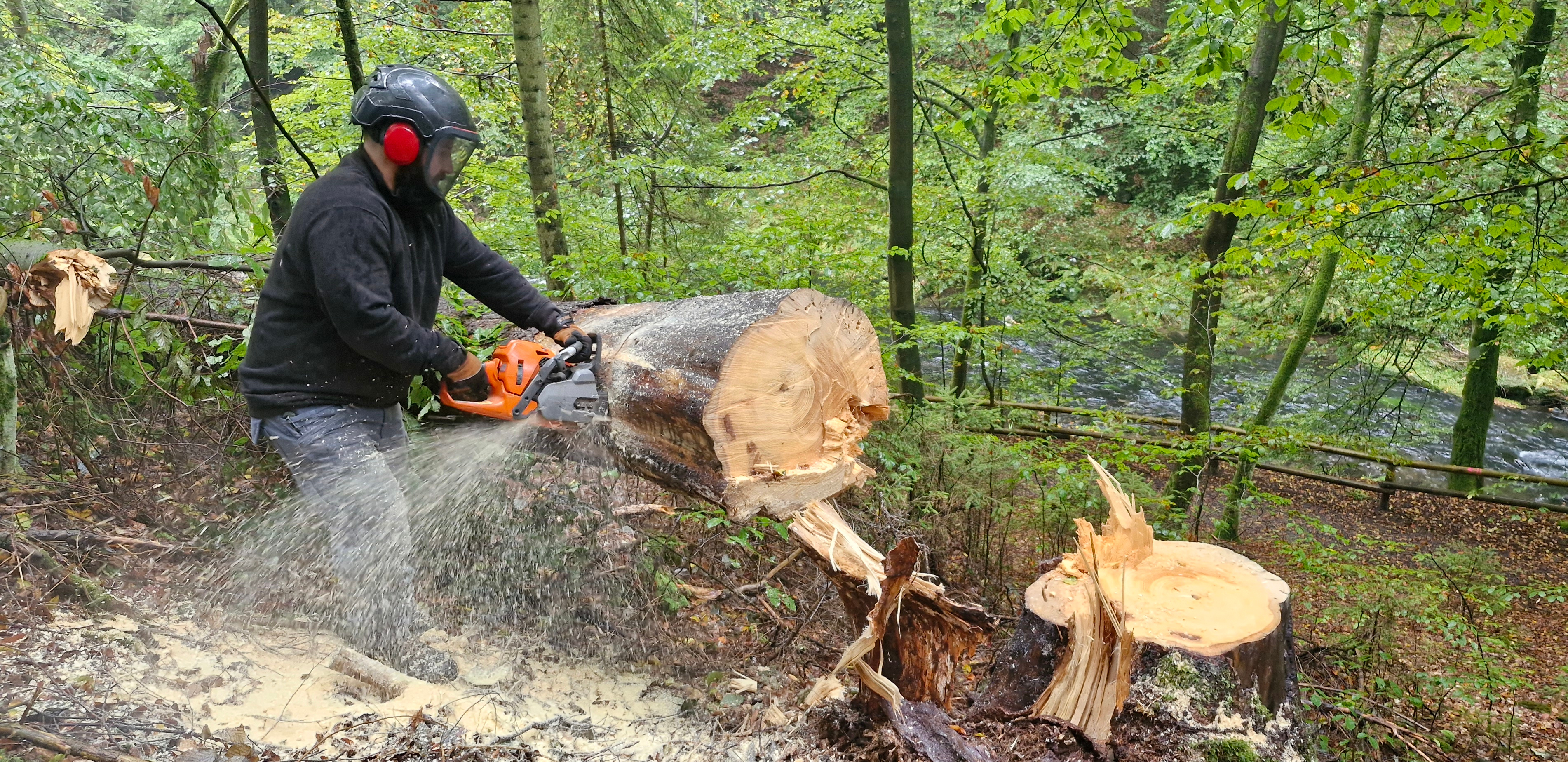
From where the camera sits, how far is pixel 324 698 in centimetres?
242

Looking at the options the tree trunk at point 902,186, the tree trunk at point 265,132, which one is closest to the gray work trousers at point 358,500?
the tree trunk at point 265,132

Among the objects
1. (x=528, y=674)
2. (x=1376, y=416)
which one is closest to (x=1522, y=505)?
(x=1376, y=416)

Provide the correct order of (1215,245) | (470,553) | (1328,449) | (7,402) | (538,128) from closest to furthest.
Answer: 1. (7,402)
2. (470,553)
3. (538,128)
4. (1215,245)
5. (1328,449)

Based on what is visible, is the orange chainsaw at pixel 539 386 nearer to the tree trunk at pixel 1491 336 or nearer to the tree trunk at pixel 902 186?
the tree trunk at pixel 902 186

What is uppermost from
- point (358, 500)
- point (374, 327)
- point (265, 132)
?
point (265, 132)

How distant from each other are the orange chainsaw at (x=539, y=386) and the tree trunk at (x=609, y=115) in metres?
3.99

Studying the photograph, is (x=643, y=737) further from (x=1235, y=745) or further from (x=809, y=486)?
(x=1235, y=745)

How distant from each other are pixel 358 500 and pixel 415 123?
1.19m

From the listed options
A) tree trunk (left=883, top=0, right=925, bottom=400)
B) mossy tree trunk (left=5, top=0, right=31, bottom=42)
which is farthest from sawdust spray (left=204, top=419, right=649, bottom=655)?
mossy tree trunk (left=5, top=0, right=31, bottom=42)

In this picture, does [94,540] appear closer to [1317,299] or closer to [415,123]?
[415,123]

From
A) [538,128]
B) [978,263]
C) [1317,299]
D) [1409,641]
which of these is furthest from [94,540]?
[1317,299]

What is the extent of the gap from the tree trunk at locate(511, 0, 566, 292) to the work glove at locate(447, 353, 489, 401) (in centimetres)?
219

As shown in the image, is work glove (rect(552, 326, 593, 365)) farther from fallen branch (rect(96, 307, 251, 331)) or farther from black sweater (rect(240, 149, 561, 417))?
fallen branch (rect(96, 307, 251, 331))

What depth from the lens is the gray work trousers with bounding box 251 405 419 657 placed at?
2.49 meters
